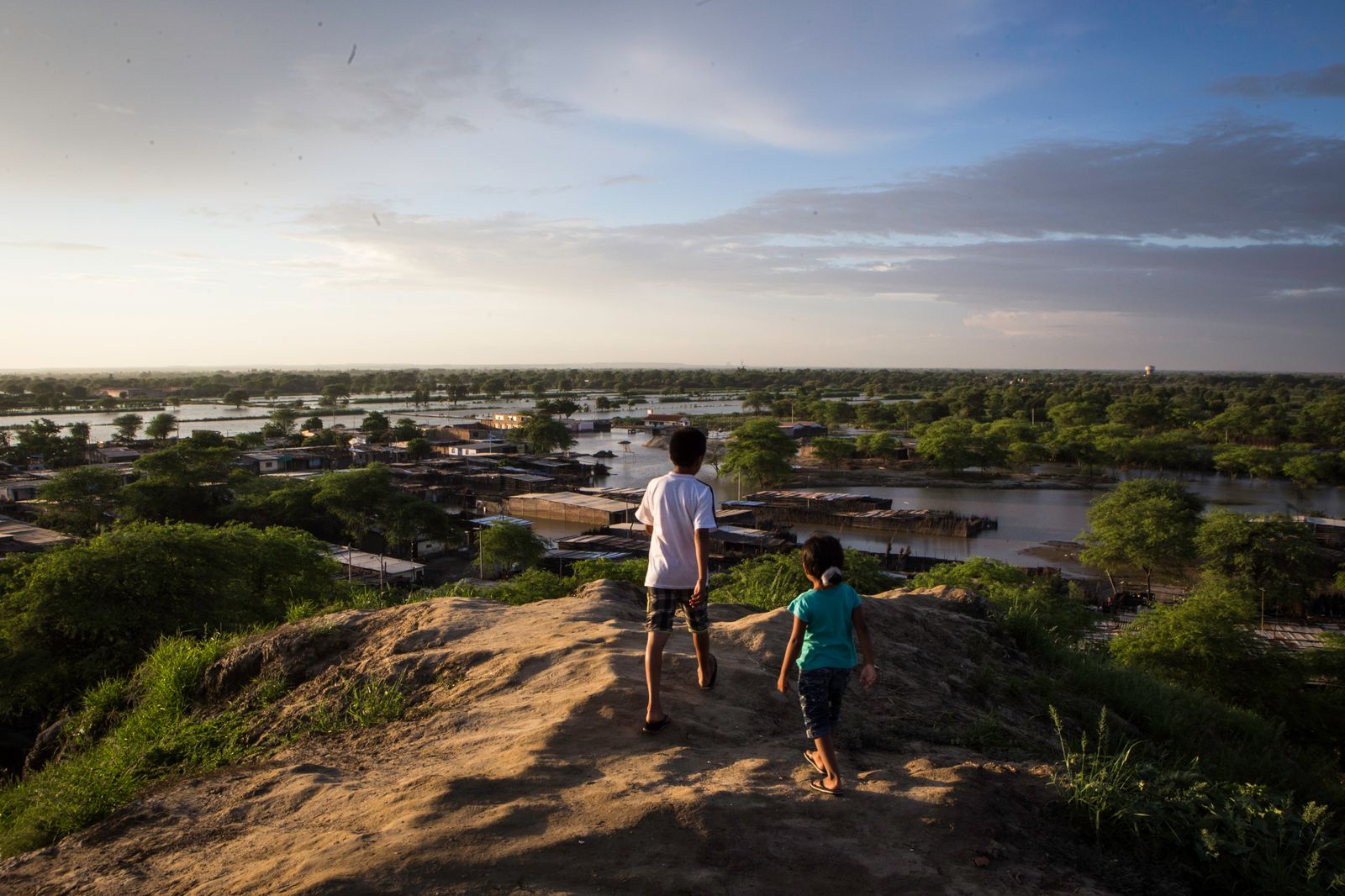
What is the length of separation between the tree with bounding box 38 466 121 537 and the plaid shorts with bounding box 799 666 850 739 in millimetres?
26727

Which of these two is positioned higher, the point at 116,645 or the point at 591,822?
the point at 591,822

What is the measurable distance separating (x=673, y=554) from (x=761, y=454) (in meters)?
34.5

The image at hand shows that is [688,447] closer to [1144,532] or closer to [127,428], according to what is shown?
[1144,532]

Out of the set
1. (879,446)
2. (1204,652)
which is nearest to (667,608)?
(1204,652)

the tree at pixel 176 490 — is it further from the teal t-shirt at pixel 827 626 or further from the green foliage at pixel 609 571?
the teal t-shirt at pixel 827 626

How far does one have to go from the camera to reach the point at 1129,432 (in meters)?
47.4

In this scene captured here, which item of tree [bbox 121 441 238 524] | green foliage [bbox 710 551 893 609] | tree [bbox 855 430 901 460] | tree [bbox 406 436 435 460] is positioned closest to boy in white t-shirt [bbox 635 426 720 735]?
green foliage [bbox 710 551 893 609]

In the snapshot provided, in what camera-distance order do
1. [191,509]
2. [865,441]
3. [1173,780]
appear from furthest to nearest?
[865,441] → [191,509] → [1173,780]

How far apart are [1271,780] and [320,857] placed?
17.9 feet

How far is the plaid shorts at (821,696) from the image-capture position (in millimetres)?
3139

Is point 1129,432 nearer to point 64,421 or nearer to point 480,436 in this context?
point 480,436

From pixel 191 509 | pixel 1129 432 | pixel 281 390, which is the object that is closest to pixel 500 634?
pixel 191 509

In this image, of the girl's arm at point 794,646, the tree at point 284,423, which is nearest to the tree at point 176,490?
the girl's arm at point 794,646

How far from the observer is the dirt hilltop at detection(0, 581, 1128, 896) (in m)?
2.54
